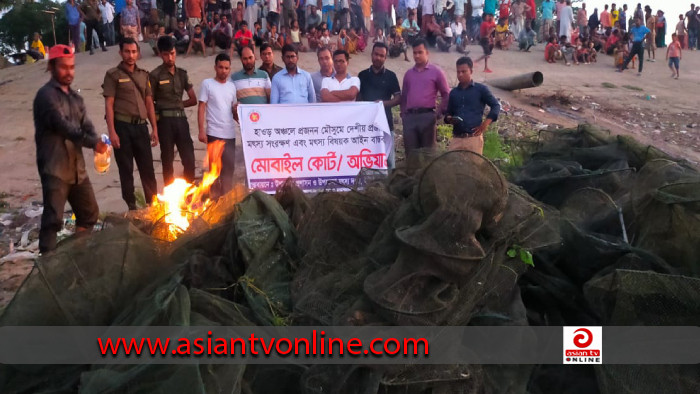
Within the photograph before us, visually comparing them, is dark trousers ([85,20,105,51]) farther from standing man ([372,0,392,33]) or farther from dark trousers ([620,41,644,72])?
dark trousers ([620,41,644,72])

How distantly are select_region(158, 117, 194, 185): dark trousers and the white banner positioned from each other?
75 cm

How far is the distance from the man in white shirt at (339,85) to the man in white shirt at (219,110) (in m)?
1.15

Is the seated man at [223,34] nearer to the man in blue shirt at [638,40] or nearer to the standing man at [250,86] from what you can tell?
the standing man at [250,86]

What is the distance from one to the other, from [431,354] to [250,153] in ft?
15.6

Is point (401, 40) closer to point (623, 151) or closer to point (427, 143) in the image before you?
point (427, 143)

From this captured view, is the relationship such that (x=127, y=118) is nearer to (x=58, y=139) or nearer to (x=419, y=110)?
(x=58, y=139)

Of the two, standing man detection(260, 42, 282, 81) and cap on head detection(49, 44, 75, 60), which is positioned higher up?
cap on head detection(49, 44, 75, 60)

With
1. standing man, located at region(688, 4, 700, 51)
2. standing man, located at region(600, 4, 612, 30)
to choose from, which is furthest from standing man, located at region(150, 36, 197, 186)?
standing man, located at region(688, 4, 700, 51)

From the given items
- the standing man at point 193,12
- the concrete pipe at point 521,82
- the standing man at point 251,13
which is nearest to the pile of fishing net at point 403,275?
the concrete pipe at point 521,82

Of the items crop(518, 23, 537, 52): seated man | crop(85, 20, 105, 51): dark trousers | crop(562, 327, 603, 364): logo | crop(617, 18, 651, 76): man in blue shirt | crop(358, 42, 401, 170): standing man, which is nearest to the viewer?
crop(562, 327, 603, 364): logo

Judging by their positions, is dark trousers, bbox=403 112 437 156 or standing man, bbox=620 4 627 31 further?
standing man, bbox=620 4 627 31

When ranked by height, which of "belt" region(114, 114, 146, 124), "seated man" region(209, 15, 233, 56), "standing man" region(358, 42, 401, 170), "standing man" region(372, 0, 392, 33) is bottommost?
"belt" region(114, 114, 146, 124)

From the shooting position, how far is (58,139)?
17.2 feet

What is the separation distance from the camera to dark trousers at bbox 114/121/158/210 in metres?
6.70
